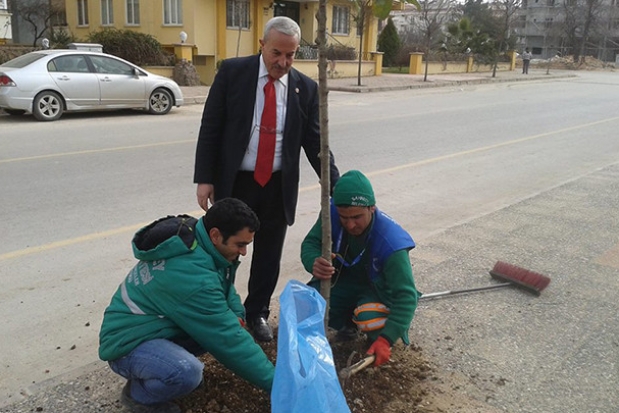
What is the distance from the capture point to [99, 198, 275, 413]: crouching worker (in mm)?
2412

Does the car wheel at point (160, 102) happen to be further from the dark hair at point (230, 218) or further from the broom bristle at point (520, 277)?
the dark hair at point (230, 218)

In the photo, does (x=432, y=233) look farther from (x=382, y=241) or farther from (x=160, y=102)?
(x=160, y=102)

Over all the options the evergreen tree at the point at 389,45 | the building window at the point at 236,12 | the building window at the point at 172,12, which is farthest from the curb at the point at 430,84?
the evergreen tree at the point at 389,45

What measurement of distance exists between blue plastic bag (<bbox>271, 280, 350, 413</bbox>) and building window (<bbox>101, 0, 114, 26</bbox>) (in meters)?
28.8

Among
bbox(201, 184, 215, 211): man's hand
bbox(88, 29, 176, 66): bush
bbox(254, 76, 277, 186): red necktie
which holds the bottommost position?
bbox(201, 184, 215, 211): man's hand

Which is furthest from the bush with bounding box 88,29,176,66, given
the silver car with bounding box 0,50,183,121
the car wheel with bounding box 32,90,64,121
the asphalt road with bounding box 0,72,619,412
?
the asphalt road with bounding box 0,72,619,412

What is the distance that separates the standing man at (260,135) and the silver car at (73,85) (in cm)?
1022

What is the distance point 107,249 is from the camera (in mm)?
5008

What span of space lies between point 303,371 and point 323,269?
787mm

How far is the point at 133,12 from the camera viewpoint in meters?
27.0

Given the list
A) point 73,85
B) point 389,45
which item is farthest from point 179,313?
point 389,45

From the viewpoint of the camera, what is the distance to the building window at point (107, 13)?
92.2 ft

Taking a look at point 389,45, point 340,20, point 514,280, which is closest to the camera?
point 514,280

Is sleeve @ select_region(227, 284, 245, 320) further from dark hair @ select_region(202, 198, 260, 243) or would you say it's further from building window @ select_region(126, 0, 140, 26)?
building window @ select_region(126, 0, 140, 26)
